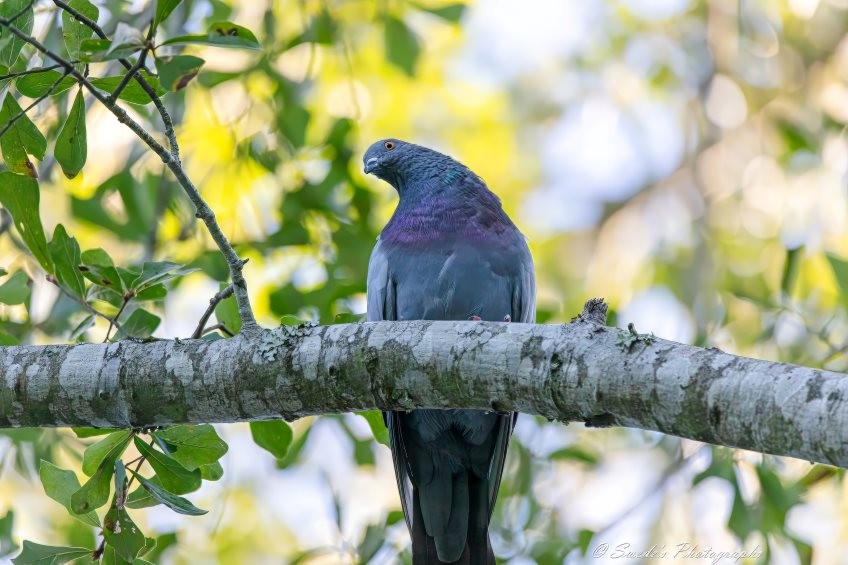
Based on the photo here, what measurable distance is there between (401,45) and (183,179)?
10.5ft

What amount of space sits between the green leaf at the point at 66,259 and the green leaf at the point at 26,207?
0.05 meters

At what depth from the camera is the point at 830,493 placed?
6.41 metres

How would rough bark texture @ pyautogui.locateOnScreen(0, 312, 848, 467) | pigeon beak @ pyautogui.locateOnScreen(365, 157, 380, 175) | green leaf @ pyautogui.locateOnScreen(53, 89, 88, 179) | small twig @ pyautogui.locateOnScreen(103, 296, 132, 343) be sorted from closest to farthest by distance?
rough bark texture @ pyautogui.locateOnScreen(0, 312, 848, 467) < green leaf @ pyautogui.locateOnScreen(53, 89, 88, 179) < small twig @ pyautogui.locateOnScreen(103, 296, 132, 343) < pigeon beak @ pyautogui.locateOnScreen(365, 157, 380, 175)

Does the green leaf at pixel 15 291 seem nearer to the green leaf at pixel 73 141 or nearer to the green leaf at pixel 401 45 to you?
the green leaf at pixel 73 141

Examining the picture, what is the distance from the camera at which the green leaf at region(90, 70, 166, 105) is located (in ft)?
9.80

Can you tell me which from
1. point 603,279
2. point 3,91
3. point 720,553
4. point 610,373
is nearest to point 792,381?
point 610,373

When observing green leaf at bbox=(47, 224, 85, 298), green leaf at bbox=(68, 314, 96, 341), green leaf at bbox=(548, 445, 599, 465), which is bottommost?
green leaf at bbox=(548, 445, 599, 465)

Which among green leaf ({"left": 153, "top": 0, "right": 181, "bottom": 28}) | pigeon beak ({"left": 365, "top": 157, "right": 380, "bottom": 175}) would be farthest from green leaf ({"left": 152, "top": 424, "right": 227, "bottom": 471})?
pigeon beak ({"left": 365, "top": 157, "right": 380, "bottom": 175})

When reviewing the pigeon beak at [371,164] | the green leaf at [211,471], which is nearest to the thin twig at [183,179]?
the green leaf at [211,471]

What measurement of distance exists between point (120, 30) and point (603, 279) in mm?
7585

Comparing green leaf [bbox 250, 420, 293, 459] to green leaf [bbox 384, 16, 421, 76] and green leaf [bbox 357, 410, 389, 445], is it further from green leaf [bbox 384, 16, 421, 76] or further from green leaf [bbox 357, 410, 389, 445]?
green leaf [bbox 384, 16, 421, 76]

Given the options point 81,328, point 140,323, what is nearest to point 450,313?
point 140,323

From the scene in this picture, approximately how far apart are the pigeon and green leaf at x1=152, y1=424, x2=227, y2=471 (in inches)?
45.4

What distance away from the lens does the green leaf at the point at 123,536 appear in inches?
123
